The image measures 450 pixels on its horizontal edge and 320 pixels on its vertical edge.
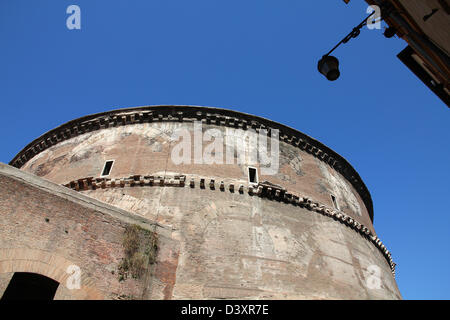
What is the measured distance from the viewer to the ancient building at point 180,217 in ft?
20.2

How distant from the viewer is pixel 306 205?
10125 mm

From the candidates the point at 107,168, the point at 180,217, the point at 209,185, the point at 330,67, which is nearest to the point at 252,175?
the point at 209,185

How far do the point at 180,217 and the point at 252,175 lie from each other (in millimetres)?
2848

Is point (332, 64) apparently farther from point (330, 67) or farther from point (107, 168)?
point (107, 168)

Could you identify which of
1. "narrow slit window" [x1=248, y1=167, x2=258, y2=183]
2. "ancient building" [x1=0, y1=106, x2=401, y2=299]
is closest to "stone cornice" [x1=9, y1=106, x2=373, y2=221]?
"ancient building" [x1=0, y1=106, x2=401, y2=299]

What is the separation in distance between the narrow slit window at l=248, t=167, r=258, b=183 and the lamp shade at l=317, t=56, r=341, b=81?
5.52 m

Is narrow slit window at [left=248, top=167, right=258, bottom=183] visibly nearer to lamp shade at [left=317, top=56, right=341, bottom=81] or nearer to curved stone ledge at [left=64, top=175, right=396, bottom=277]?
curved stone ledge at [left=64, top=175, right=396, bottom=277]

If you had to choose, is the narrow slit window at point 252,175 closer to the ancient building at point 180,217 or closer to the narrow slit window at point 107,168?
the ancient building at point 180,217

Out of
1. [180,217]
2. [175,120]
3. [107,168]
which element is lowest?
[180,217]

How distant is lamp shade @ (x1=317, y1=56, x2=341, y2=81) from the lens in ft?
15.1

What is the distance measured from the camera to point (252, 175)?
398 inches

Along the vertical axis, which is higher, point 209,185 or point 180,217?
point 209,185

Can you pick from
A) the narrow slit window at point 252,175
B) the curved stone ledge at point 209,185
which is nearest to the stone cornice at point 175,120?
the narrow slit window at point 252,175
